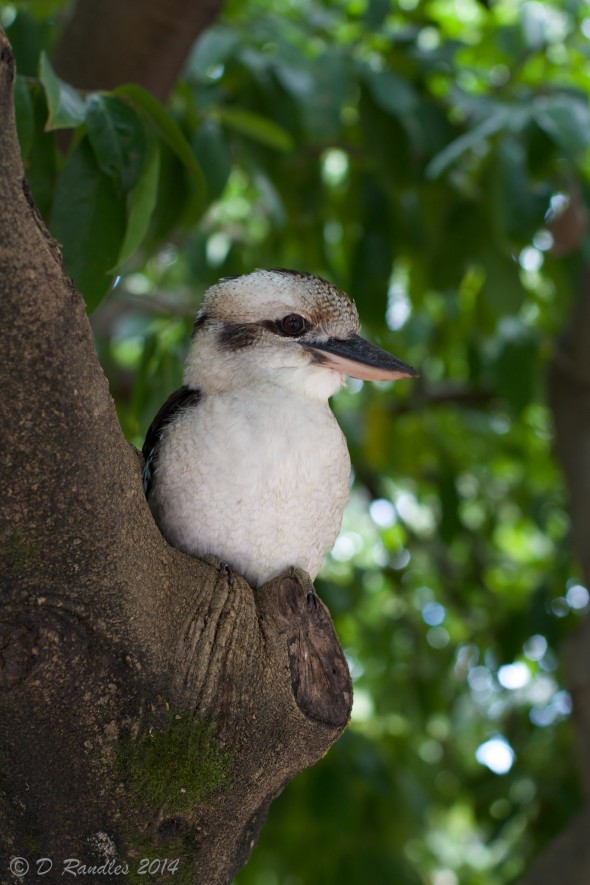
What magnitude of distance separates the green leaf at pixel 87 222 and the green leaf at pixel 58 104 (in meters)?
0.19

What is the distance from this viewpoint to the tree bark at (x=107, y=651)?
1.53 m

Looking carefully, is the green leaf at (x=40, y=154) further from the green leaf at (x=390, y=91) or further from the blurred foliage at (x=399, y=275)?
the green leaf at (x=390, y=91)

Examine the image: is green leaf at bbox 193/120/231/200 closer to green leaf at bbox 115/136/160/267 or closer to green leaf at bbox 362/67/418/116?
green leaf at bbox 362/67/418/116

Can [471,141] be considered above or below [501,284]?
above

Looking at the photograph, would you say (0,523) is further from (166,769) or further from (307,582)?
(307,582)

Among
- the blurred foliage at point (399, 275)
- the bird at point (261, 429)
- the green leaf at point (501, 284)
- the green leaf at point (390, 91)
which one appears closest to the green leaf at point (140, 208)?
the blurred foliage at point (399, 275)

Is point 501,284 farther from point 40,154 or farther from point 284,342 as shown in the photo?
point 40,154

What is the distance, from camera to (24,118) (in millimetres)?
2389

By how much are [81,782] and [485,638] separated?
428 centimetres

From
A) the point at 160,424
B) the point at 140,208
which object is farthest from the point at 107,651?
the point at 140,208

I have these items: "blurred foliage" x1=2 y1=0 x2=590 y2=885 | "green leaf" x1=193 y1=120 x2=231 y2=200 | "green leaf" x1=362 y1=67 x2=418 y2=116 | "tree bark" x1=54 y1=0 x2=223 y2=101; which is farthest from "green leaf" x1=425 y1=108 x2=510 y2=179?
"tree bark" x1=54 y1=0 x2=223 y2=101

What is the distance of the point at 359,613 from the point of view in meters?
5.95

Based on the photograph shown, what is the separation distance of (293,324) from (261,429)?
12.7 inches

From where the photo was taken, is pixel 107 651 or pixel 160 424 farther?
pixel 160 424
